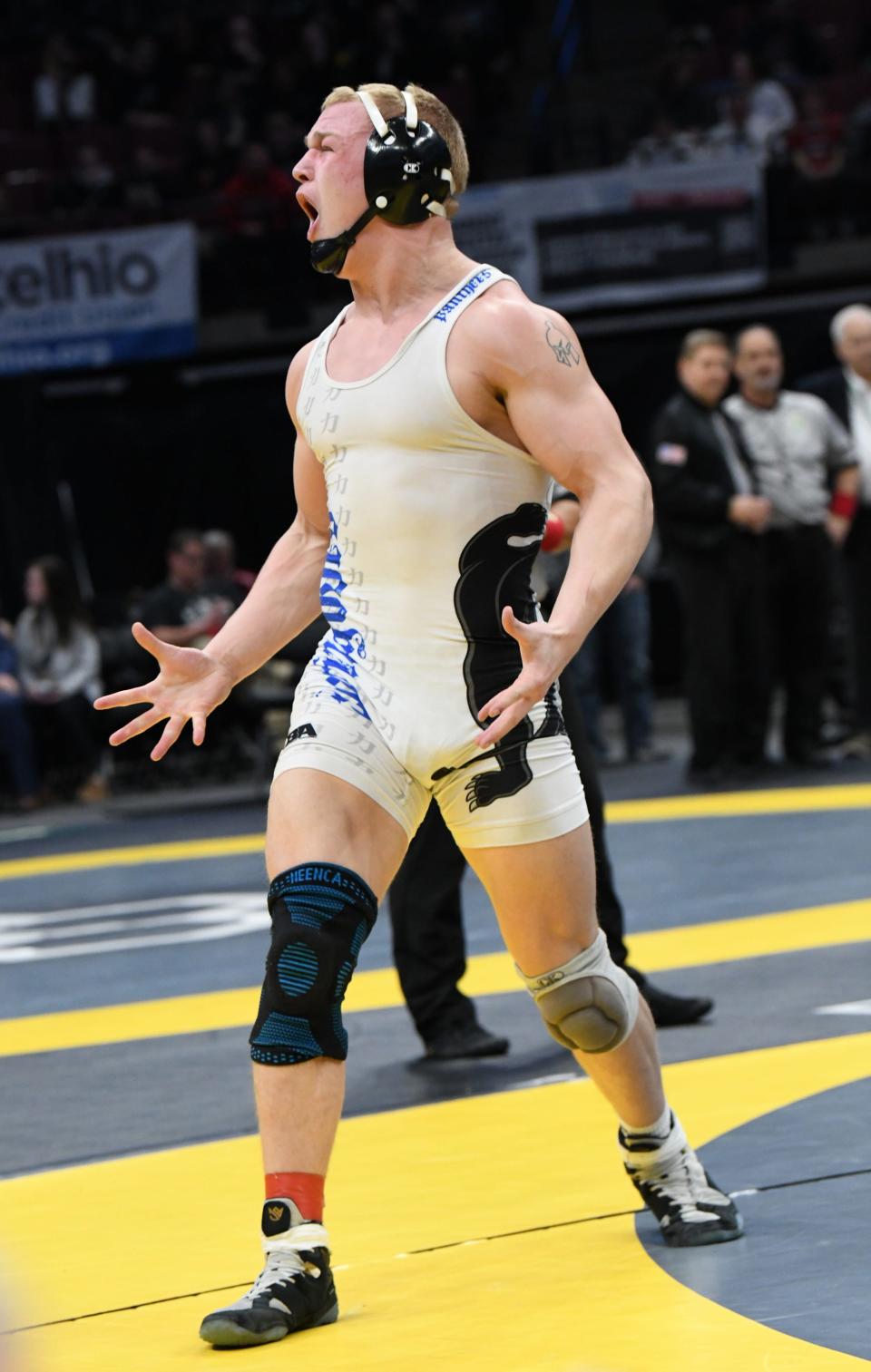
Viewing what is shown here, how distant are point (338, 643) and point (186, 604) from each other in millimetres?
10028

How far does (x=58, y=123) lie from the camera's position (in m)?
20.1

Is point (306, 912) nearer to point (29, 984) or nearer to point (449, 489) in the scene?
point (449, 489)

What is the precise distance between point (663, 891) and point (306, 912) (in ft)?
15.4

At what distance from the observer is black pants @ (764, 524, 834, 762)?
1117 centimetres

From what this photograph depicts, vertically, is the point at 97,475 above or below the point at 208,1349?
below

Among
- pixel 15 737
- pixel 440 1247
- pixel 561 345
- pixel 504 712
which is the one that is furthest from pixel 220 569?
pixel 504 712

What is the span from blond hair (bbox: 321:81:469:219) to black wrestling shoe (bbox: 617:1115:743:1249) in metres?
1.59

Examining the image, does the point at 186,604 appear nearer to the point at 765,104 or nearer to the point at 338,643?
the point at 765,104

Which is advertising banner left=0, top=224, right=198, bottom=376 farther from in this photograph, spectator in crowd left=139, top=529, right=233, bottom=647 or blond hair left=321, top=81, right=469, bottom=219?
blond hair left=321, top=81, right=469, bottom=219

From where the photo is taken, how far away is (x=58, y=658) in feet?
45.2

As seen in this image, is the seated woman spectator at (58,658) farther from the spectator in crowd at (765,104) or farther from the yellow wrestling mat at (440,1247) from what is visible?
the yellow wrestling mat at (440,1247)

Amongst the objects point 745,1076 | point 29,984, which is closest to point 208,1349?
point 745,1076

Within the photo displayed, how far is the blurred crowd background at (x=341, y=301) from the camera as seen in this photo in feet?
36.4

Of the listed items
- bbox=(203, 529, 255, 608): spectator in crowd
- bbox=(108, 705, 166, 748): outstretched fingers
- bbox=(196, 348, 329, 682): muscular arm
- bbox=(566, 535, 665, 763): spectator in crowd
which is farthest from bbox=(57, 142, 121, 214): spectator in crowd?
bbox=(108, 705, 166, 748): outstretched fingers
